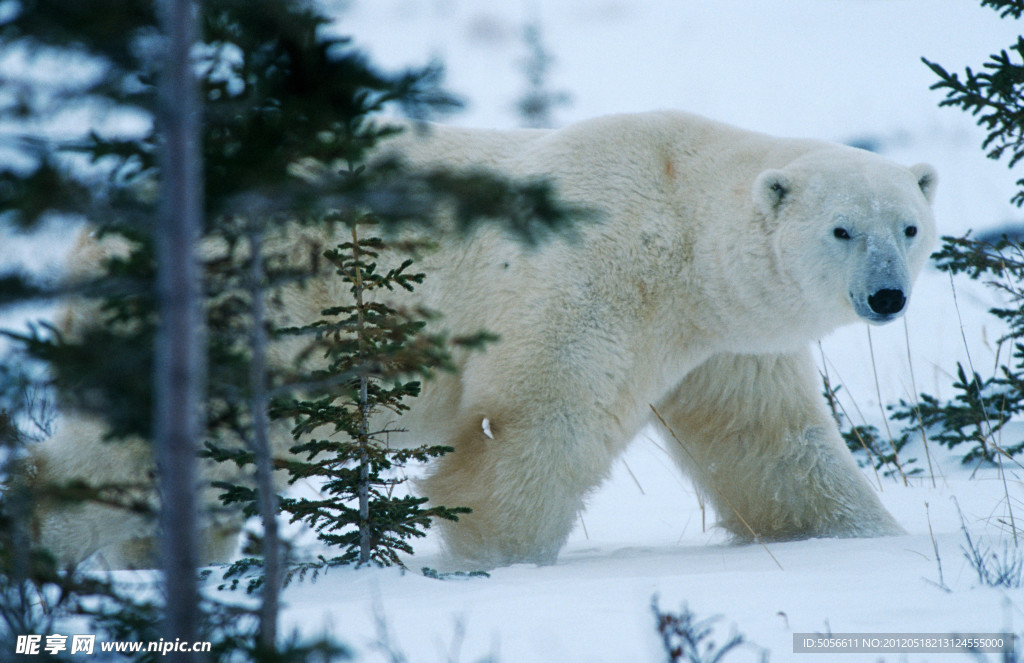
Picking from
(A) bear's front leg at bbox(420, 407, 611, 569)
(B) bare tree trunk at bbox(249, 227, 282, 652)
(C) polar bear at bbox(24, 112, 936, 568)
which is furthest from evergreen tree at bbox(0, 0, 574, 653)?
(A) bear's front leg at bbox(420, 407, 611, 569)

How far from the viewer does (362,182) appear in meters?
1.43

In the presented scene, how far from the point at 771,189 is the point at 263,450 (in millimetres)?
3224

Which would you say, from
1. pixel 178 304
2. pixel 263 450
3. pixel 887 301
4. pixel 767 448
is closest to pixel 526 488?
pixel 767 448

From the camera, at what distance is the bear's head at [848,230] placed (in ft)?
13.1

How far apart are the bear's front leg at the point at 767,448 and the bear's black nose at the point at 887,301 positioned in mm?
1036

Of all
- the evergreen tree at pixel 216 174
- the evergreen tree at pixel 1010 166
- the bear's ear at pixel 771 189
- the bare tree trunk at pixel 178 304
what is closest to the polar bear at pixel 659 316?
the bear's ear at pixel 771 189

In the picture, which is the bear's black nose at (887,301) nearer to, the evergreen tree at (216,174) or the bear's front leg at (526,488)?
the bear's front leg at (526,488)

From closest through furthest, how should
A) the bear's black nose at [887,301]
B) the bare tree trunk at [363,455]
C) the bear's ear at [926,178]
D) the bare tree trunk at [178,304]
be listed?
the bare tree trunk at [178,304] < the bare tree trunk at [363,455] < the bear's black nose at [887,301] < the bear's ear at [926,178]

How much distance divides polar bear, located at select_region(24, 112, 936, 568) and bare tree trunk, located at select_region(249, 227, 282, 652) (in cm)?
234

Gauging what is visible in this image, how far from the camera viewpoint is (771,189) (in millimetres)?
4266

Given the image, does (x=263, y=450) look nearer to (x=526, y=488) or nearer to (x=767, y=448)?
(x=526, y=488)

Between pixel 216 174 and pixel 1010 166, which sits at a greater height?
pixel 1010 166

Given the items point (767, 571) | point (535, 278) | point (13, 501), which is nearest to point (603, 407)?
point (535, 278)

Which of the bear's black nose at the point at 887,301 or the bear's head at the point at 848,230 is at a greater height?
the bear's head at the point at 848,230
